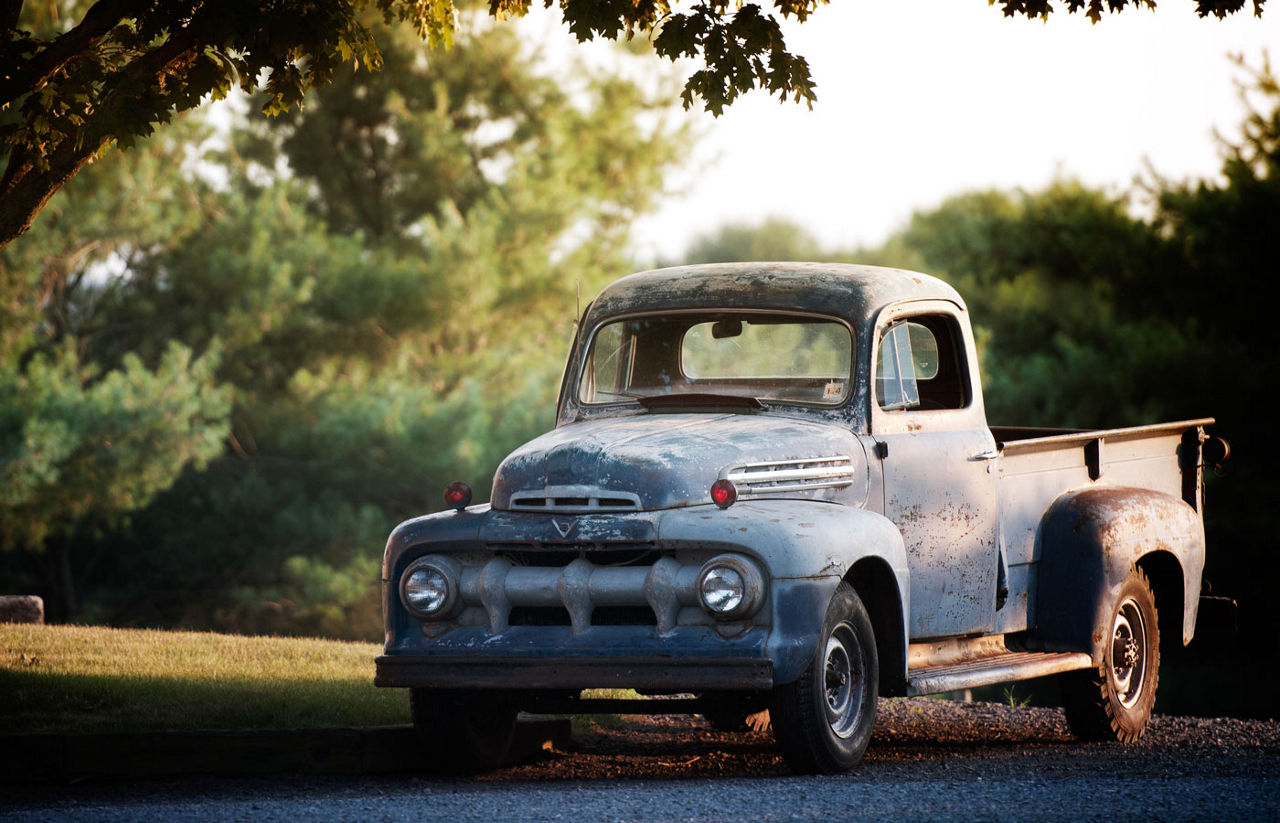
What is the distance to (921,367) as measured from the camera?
8.41m

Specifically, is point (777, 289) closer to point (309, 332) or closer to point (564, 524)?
point (564, 524)

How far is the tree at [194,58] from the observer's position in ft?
29.0

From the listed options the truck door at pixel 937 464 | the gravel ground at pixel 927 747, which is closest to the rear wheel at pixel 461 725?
the gravel ground at pixel 927 747

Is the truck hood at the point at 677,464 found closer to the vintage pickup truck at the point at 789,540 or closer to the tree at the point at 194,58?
the vintage pickup truck at the point at 789,540

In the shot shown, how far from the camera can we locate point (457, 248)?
27.2m

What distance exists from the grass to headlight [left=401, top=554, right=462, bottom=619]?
4.06 feet

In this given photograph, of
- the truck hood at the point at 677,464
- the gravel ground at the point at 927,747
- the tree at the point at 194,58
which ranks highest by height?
the tree at the point at 194,58

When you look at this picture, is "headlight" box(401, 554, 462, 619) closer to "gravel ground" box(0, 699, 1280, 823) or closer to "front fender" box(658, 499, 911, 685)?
"gravel ground" box(0, 699, 1280, 823)

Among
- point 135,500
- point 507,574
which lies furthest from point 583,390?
point 135,500

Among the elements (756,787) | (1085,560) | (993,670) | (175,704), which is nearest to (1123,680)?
(1085,560)

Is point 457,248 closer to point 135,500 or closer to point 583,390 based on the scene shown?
point 135,500

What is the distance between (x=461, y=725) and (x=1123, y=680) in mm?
3780

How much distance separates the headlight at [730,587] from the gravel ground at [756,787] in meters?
0.73

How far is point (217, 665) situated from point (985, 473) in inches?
183
